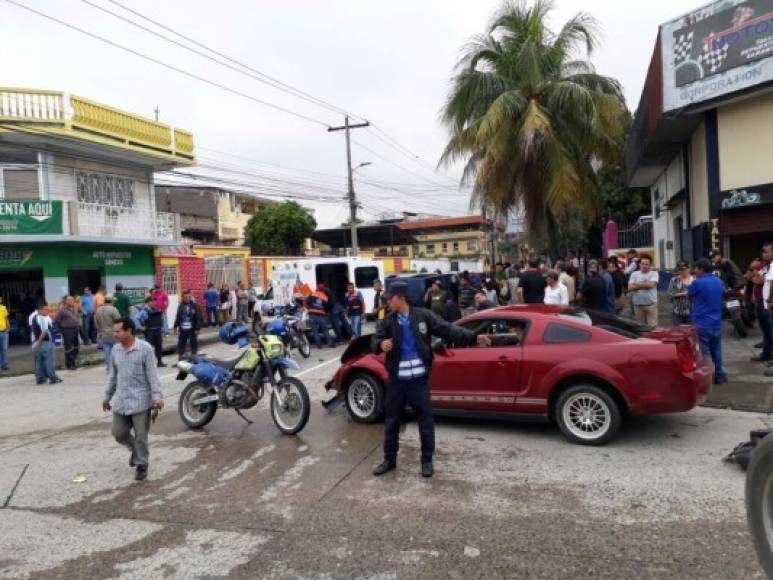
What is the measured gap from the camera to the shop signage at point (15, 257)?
19.4 metres

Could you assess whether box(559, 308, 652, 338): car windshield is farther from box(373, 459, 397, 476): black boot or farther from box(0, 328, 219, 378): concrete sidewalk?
box(0, 328, 219, 378): concrete sidewalk

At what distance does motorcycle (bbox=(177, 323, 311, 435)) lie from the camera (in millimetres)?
7352

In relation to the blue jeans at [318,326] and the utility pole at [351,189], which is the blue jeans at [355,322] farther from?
the utility pole at [351,189]

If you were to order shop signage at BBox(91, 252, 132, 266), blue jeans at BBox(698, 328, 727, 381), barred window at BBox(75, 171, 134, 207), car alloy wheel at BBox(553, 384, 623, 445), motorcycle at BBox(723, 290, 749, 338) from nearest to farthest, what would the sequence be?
car alloy wheel at BBox(553, 384, 623, 445) < blue jeans at BBox(698, 328, 727, 381) < motorcycle at BBox(723, 290, 749, 338) < barred window at BBox(75, 171, 134, 207) < shop signage at BBox(91, 252, 132, 266)

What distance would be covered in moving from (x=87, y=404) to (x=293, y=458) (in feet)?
18.0

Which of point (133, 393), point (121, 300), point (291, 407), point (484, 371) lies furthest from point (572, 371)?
point (121, 300)

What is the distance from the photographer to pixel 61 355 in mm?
16969

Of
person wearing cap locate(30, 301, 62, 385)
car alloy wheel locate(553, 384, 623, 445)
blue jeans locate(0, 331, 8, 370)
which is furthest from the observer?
blue jeans locate(0, 331, 8, 370)

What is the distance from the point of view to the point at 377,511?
484 centimetres

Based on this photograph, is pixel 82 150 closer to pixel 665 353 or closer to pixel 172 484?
pixel 172 484

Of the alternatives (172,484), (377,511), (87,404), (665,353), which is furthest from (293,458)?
(87,404)

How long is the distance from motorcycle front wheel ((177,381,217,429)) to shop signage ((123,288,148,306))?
16.6m

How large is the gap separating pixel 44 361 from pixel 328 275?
36.7 ft

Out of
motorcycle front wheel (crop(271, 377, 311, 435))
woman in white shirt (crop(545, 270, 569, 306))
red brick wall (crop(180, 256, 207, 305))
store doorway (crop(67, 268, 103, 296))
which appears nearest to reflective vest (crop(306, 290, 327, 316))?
woman in white shirt (crop(545, 270, 569, 306))
